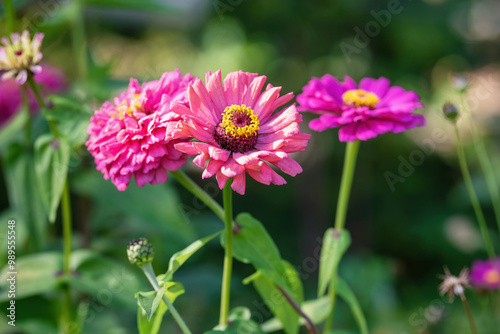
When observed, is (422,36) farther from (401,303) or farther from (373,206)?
(401,303)

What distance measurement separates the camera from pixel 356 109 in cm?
50

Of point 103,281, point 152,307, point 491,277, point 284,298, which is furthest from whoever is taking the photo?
point 491,277

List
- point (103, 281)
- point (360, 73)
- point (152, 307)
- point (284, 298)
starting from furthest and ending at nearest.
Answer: point (360, 73), point (103, 281), point (284, 298), point (152, 307)

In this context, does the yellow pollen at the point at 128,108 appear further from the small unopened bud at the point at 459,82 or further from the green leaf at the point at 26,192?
the small unopened bud at the point at 459,82

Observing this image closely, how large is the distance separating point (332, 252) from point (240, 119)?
0.18 m

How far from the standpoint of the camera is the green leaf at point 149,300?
360mm

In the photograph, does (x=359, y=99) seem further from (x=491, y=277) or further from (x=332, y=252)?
(x=491, y=277)

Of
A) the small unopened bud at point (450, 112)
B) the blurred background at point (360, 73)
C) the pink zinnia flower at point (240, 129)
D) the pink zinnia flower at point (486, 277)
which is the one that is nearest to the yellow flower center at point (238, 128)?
the pink zinnia flower at point (240, 129)

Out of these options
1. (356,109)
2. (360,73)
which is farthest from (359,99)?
(360,73)

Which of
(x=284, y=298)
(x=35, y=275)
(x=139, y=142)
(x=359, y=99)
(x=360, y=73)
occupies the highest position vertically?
(x=360, y=73)

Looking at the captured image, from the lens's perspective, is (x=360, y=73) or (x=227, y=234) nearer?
(x=227, y=234)

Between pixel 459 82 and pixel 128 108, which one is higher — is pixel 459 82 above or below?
above

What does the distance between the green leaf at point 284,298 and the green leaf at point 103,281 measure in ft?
0.56

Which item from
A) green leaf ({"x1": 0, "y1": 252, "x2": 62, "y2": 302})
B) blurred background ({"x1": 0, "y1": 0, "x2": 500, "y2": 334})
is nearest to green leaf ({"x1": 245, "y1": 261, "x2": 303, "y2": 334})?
green leaf ({"x1": 0, "y1": 252, "x2": 62, "y2": 302})
